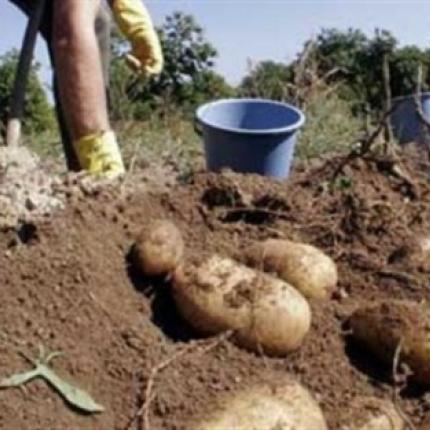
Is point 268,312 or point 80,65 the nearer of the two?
point 268,312

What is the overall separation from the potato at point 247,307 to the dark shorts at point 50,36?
3.85 ft

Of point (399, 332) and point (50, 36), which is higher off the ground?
point (50, 36)

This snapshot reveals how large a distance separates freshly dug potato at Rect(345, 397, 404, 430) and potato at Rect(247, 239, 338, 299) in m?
0.33

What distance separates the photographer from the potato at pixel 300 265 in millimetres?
2256

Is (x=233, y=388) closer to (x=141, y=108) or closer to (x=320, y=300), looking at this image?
(x=320, y=300)

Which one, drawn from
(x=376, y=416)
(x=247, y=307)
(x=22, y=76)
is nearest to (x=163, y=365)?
(x=247, y=307)

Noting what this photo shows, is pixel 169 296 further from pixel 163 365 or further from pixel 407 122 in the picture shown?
pixel 407 122

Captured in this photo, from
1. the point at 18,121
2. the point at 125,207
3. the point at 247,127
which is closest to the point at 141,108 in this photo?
the point at 247,127

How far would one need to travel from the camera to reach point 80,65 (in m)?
2.98

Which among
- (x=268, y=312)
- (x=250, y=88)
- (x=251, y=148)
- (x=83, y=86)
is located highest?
(x=83, y=86)

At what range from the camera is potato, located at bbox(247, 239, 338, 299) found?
7.40ft

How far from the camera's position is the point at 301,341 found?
7.02ft

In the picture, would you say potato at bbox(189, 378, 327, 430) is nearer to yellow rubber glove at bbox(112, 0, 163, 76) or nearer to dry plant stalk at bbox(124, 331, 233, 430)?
dry plant stalk at bbox(124, 331, 233, 430)

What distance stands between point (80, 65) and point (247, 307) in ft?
3.79
